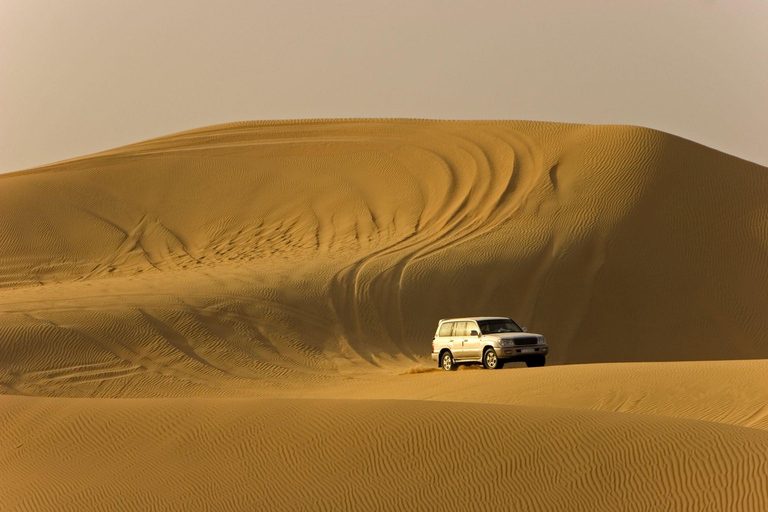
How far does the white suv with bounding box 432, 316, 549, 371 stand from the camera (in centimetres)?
2241

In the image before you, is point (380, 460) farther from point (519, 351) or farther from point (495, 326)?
point (495, 326)

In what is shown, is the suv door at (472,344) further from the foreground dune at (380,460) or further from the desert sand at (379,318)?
the foreground dune at (380,460)

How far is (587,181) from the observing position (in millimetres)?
38125

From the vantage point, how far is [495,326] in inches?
918

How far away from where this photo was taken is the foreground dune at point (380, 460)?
32.9 feet

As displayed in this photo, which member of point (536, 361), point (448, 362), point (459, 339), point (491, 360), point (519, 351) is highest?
point (459, 339)

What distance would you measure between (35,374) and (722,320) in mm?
23778

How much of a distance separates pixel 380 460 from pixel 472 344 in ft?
41.1

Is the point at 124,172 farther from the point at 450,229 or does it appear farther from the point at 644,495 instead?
the point at 644,495

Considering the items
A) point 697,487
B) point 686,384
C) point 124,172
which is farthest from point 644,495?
point 124,172

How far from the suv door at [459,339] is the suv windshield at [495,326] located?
65 cm

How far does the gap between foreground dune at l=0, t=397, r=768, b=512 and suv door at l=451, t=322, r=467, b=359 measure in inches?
420

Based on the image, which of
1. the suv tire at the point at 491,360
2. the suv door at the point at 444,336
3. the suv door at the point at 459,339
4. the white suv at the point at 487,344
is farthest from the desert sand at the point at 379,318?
the suv door at the point at 444,336

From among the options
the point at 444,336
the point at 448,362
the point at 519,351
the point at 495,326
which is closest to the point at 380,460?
the point at 519,351
